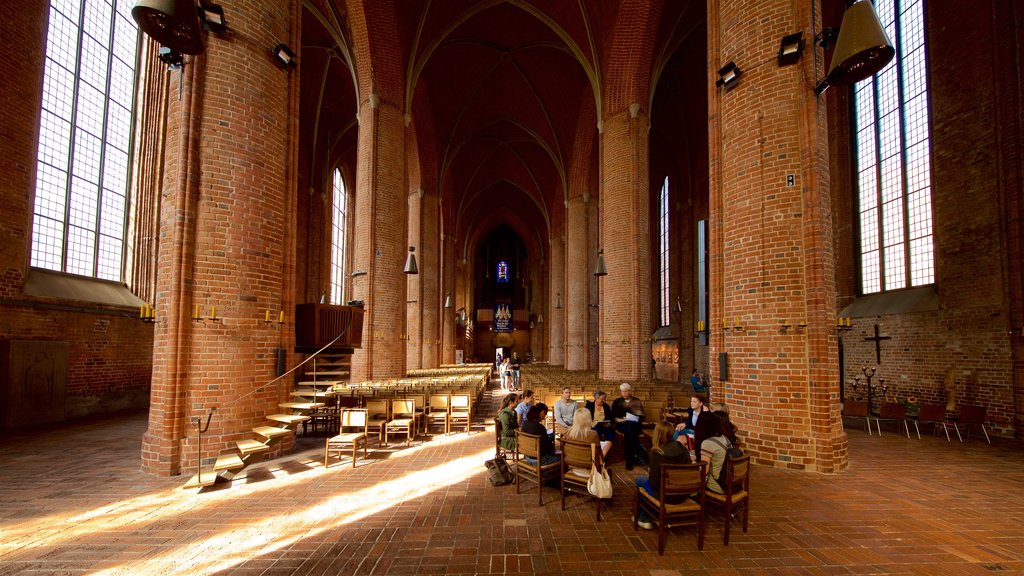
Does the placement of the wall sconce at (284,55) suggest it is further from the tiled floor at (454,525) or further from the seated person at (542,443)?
the seated person at (542,443)

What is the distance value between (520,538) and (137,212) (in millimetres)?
14109

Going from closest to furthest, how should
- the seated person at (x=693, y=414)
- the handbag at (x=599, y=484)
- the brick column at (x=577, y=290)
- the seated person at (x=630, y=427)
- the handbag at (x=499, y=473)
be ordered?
the handbag at (x=599, y=484) < the seated person at (x=693, y=414) < the handbag at (x=499, y=473) < the seated person at (x=630, y=427) < the brick column at (x=577, y=290)

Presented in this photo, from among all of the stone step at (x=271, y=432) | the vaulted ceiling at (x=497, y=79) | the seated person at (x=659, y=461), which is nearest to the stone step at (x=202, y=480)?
the stone step at (x=271, y=432)

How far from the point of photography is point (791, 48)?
20.5 ft

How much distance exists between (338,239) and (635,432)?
22003 millimetres

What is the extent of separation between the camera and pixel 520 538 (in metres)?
3.85

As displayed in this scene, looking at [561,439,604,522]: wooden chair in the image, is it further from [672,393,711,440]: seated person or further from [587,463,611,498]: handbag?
[672,393,711,440]: seated person

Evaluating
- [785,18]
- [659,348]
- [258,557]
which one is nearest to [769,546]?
[258,557]

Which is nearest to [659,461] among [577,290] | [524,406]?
[524,406]

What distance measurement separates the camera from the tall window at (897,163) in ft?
34.8

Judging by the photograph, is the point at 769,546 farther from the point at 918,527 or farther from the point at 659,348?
the point at 659,348

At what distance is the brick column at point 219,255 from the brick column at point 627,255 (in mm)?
9718

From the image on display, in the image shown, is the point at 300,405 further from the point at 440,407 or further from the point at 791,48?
the point at 791,48

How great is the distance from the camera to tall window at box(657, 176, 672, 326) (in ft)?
75.4
